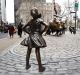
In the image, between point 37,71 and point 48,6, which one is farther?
point 48,6

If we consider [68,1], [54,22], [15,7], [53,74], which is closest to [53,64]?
[53,74]

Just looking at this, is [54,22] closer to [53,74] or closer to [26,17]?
[53,74]

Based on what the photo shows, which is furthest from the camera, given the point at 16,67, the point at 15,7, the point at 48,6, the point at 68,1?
the point at 15,7

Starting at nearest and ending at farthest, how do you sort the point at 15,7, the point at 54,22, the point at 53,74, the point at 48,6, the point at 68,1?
1. the point at 53,74
2. the point at 54,22
3. the point at 68,1
4. the point at 48,6
5. the point at 15,7

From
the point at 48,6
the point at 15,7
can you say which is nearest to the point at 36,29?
the point at 48,6

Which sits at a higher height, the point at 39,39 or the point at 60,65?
the point at 39,39

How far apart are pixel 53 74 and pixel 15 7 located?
141 m

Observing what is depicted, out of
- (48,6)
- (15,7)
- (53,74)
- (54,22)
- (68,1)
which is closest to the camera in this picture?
(53,74)

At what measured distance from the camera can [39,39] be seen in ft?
30.0

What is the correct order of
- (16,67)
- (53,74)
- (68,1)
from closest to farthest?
(53,74), (16,67), (68,1)

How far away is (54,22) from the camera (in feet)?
134

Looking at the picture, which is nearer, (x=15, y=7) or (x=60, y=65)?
(x=60, y=65)

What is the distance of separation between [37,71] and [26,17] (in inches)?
3357

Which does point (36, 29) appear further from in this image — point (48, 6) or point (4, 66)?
point (48, 6)
